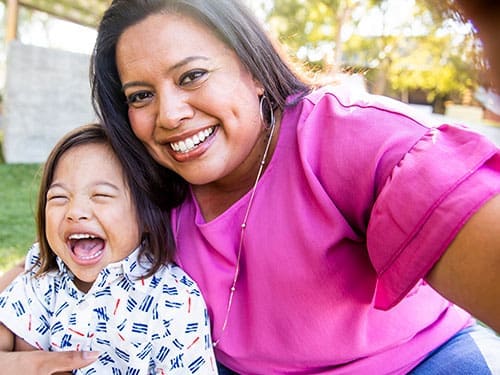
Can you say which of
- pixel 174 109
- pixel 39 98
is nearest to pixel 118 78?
pixel 174 109

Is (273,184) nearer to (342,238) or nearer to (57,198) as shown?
(342,238)

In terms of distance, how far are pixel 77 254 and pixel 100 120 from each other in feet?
1.48

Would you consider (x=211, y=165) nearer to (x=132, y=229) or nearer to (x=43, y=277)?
(x=132, y=229)

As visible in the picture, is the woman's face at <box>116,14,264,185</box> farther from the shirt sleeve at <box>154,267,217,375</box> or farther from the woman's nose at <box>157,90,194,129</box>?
the shirt sleeve at <box>154,267,217,375</box>

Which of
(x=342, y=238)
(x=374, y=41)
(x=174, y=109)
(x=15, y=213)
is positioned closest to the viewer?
(x=342, y=238)

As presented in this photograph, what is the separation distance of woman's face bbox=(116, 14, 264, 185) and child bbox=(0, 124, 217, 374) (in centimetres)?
26

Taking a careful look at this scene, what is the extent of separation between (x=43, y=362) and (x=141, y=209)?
1.82 feet

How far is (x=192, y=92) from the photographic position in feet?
5.14

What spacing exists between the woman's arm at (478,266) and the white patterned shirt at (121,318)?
838 mm

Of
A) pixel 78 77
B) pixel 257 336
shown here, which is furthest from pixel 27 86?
pixel 257 336

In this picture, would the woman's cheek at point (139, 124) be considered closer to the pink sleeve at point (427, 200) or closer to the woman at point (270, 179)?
the woman at point (270, 179)

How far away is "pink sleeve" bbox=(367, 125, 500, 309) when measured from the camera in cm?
110

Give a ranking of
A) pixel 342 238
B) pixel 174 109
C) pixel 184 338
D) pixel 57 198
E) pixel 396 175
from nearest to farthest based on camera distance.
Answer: pixel 396 175
pixel 342 238
pixel 174 109
pixel 184 338
pixel 57 198

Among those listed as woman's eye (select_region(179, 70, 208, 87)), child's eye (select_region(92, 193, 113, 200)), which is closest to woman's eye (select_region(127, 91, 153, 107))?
woman's eye (select_region(179, 70, 208, 87))
